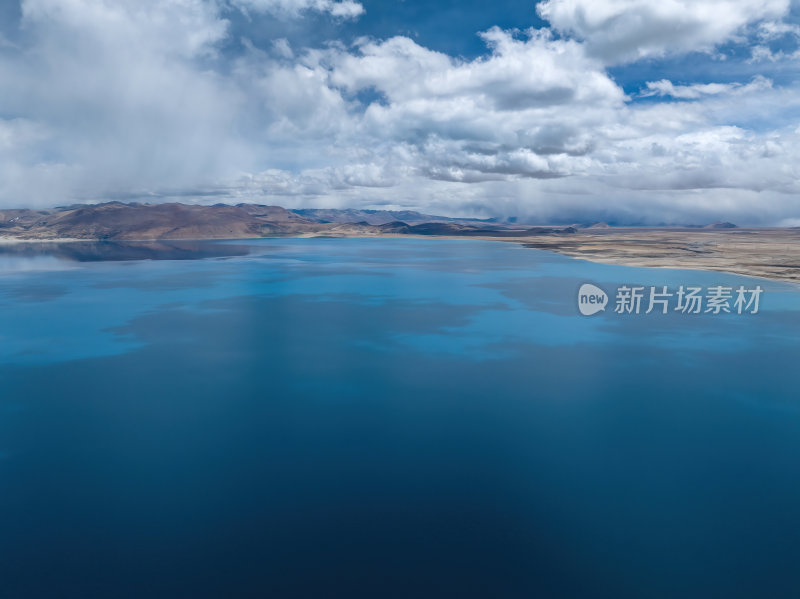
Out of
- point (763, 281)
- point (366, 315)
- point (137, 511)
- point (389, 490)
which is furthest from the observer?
point (763, 281)

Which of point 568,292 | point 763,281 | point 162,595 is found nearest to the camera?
point 162,595

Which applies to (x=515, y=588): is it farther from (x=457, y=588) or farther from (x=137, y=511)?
(x=137, y=511)

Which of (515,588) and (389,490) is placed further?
(389,490)

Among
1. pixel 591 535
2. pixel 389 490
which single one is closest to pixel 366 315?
pixel 389 490

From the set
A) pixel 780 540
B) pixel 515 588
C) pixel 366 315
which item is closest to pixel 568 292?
pixel 366 315

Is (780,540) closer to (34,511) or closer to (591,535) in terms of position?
(591,535)

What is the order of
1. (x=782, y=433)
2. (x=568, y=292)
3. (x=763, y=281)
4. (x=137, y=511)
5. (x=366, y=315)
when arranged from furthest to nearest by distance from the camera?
(x=763, y=281), (x=568, y=292), (x=366, y=315), (x=782, y=433), (x=137, y=511)
